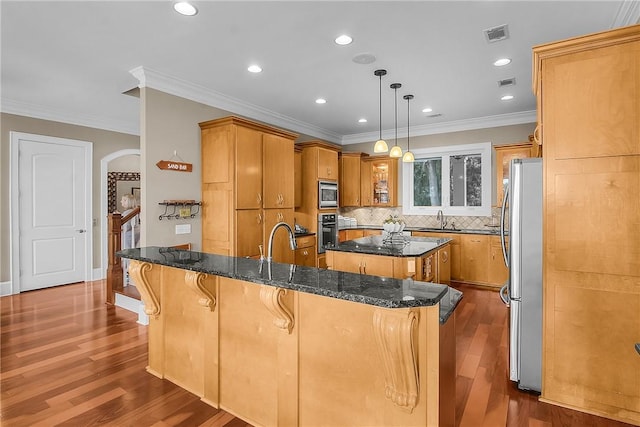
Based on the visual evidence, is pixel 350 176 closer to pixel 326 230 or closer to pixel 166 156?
pixel 326 230

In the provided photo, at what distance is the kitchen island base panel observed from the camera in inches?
60.8

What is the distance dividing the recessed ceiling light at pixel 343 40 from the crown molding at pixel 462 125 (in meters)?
3.84

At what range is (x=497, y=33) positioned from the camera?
120 inches

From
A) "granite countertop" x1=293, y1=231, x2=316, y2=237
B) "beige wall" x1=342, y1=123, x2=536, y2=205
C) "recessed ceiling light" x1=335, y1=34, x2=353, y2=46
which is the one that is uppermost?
"recessed ceiling light" x1=335, y1=34, x2=353, y2=46

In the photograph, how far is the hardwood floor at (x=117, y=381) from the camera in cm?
226

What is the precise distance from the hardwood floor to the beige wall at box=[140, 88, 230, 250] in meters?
1.15

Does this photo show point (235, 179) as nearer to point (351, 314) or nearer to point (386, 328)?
point (351, 314)

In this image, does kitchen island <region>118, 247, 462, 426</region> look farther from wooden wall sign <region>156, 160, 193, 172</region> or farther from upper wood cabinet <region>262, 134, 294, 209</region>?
upper wood cabinet <region>262, 134, 294, 209</region>

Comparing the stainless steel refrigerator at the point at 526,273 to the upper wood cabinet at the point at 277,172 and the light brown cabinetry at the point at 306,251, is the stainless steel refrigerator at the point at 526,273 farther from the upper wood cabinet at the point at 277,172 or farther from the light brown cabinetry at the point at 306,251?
the light brown cabinetry at the point at 306,251

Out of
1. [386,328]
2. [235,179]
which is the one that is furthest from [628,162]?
[235,179]

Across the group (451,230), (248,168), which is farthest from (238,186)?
(451,230)

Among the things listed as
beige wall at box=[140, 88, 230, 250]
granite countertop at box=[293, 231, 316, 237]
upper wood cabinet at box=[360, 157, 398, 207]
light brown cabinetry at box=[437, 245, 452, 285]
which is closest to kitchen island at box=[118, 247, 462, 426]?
beige wall at box=[140, 88, 230, 250]

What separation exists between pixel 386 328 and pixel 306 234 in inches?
168

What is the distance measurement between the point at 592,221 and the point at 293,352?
2076 millimetres
